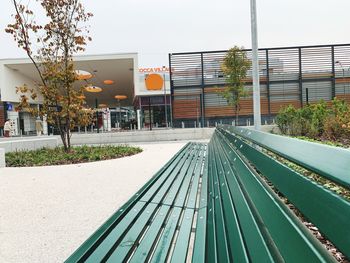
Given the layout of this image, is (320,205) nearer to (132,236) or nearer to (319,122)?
(132,236)

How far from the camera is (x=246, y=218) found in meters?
1.97

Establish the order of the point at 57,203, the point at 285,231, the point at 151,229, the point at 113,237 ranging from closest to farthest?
the point at 285,231 → the point at 113,237 → the point at 151,229 → the point at 57,203

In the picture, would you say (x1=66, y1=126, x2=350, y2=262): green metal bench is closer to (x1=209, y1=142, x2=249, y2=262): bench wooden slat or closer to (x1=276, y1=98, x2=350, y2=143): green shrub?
(x1=209, y1=142, x2=249, y2=262): bench wooden slat

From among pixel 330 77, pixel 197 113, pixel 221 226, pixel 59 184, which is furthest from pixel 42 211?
pixel 330 77

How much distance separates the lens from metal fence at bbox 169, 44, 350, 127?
98.0ft

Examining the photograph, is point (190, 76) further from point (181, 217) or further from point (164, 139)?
point (181, 217)

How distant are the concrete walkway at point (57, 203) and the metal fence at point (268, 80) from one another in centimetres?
2100

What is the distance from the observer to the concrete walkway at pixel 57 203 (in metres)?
3.42

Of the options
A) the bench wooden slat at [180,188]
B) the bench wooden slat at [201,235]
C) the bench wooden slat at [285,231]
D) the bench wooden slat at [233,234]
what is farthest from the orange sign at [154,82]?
the bench wooden slat at [285,231]

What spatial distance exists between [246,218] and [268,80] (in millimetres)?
29729

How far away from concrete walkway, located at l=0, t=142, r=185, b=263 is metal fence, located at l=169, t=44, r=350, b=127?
20996 mm

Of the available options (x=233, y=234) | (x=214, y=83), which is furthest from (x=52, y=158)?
(x=214, y=83)

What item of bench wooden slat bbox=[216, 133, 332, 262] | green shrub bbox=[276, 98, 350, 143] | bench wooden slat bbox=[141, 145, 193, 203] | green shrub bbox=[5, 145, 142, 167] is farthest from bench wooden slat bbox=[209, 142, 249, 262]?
green shrub bbox=[5, 145, 142, 167]

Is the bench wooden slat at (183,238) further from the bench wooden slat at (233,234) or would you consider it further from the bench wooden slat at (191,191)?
the bench wooden slat at (233,234)
